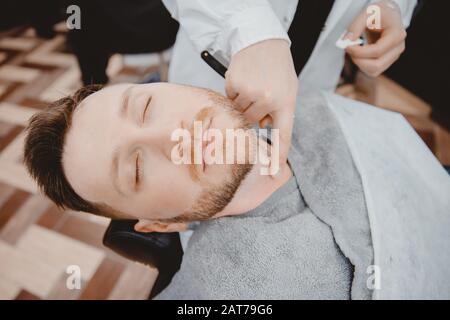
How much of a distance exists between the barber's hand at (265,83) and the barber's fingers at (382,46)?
1.01ft

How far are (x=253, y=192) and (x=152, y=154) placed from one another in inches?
13.0

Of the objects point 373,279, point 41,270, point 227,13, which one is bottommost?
point 41,270

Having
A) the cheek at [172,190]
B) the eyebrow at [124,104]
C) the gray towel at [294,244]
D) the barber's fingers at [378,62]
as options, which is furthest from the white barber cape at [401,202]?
the eyebrow at [124,104]

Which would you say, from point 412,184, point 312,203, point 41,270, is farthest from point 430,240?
point 41,270

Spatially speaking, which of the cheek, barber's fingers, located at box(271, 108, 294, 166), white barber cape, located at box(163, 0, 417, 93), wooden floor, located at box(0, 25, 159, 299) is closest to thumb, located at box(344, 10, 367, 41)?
white barber cape, located at box(163, 0, 417, 93)

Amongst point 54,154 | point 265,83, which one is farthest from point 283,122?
point 54,154

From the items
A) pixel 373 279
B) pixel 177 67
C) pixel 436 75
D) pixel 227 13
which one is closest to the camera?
pixel 373 279

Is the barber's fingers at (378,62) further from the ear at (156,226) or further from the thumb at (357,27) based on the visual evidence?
the ear at (156,226)

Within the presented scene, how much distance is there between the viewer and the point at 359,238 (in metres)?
0.91

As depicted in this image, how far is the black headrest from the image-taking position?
0.91 meters

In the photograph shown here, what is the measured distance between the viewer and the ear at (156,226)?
36.0 inches

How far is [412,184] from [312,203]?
32 cm

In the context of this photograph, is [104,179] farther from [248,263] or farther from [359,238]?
[359,238]

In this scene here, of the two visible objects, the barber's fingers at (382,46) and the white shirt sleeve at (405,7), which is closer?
the barber's fingers at (382,46)
